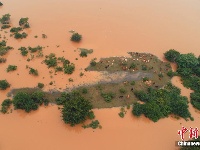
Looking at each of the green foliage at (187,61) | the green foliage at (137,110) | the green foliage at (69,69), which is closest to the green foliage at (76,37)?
the green foliage at (69,69)

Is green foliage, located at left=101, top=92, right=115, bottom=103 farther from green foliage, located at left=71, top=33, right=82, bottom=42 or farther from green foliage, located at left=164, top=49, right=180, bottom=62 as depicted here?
green foliage, located at left=71, top=33, right=82, bottom=42

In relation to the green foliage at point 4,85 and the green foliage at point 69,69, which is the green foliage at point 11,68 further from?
the green foliage at point 69,69

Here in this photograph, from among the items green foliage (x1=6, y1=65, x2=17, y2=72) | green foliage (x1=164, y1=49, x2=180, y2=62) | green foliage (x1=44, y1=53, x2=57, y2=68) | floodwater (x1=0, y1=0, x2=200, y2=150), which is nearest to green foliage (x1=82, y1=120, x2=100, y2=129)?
floodwater (x1=0, y1=0, x2=200, y2=150)

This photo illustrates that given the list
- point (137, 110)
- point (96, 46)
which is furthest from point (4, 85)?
point (137, 110)

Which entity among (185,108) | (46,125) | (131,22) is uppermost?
(131,22)

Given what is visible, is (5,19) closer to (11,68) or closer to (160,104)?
(11,68)

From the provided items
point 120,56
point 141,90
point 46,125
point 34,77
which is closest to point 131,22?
point 120,56

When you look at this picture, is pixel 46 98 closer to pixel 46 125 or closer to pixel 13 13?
pixel 46 125
